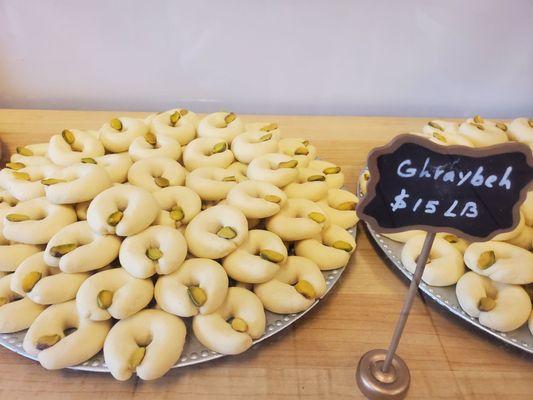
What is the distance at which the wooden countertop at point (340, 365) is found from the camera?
2.02 feet

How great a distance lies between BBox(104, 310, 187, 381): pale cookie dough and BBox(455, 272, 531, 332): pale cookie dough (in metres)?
0.44

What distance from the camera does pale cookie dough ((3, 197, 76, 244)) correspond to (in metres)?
0.70

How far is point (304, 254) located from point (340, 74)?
2.26ft

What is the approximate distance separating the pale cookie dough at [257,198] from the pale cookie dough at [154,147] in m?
0.17

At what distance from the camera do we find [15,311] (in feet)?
2.10

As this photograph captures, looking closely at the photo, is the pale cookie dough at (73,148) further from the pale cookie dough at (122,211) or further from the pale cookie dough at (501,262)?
the pale cookie dough at (501,262)

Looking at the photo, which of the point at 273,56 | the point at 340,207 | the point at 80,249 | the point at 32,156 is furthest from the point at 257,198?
the point at 273,56

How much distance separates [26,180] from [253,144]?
1.42 ft

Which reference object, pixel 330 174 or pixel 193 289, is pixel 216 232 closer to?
pixel 193 289

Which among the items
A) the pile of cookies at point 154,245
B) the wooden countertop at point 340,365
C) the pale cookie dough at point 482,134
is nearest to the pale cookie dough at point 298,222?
the pile of cookies at point 154,245

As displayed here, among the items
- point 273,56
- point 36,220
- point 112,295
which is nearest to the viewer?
point 112,295

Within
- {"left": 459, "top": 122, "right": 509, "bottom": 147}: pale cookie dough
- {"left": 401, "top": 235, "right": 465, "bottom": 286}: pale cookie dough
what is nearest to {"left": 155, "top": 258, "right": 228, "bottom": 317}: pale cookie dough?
{"left": 401, "top": 235, "right": 465, "bottom": 286}: pale cookie dough

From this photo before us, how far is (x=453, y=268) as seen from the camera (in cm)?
73

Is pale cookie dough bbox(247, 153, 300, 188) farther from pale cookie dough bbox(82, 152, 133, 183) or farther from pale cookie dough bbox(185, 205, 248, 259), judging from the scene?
pale cookie dough bbox(82, 152, 133, 183)
